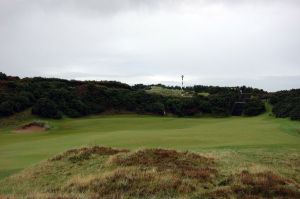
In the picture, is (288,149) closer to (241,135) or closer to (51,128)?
(241,135)

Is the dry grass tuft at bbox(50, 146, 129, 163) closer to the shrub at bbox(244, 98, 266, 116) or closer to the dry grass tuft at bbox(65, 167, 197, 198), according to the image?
the dry grass tuft at bbox(65, 167, 197, 198)

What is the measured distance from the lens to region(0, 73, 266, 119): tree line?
207 feet

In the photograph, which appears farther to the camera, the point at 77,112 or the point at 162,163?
the point at 77,112

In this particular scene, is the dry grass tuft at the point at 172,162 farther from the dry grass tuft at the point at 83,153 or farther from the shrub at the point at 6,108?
the shrub at the point at 6,108

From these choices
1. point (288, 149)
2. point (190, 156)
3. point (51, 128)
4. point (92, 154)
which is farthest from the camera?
point (51, 128)

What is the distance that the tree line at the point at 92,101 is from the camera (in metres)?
63.1

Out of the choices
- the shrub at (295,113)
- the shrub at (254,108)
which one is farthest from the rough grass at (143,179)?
the shrub at (254,108)

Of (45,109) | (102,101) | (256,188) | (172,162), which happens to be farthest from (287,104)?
(256,188)

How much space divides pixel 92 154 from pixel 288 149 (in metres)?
12.7

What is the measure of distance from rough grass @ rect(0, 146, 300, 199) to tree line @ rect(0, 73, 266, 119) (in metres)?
41.3

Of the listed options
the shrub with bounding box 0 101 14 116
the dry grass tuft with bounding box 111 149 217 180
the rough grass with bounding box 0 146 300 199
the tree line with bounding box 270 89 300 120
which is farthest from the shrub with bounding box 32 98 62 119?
the dry grass tuft with bounding box 111 149 217 180

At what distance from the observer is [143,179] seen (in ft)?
56.1

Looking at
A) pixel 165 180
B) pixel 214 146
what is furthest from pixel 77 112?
pixel 165 180

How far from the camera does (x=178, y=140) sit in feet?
119
